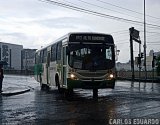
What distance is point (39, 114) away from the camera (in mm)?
13352

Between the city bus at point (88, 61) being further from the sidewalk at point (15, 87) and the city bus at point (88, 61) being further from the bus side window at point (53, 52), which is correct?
the sidewalk at point (15, 87)

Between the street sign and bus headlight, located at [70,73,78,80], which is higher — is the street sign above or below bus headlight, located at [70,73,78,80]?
above

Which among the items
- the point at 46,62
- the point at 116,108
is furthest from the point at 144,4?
the point at 116,108

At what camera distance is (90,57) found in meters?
18.7

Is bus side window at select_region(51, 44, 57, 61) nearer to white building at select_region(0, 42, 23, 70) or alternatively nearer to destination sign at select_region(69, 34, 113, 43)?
destination sign at select_region(69, 34, 113, 43)

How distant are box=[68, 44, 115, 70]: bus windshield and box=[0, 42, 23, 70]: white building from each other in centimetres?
10670

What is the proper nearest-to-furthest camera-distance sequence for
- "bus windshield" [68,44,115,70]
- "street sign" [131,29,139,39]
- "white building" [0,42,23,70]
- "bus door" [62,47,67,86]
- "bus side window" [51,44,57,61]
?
1. "bus windshield" [68,44,115,70]
2. "bus door" [62,47,67,86]
3. "bus side window" [51,44,57,61]
4. "street sign" [131,29,139,39]
5. "white building" [0,42,23,70]

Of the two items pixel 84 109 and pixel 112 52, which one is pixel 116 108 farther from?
pixel 112 52

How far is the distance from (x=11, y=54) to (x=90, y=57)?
113 m

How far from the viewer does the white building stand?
126m

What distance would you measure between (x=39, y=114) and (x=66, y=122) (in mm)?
2340

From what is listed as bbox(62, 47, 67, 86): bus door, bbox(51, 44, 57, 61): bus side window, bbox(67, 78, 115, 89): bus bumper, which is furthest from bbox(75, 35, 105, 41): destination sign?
bbox(51, 44, 57, 61): bus side window

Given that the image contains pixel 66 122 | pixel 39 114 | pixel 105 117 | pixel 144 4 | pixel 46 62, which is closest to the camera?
pixel 66 122

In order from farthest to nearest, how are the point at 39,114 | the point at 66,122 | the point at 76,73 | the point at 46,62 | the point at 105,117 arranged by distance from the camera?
the point at 46,62 → the point at 76,73 → the point at 39,114 → the point at 105,117 → the point at 66,122
